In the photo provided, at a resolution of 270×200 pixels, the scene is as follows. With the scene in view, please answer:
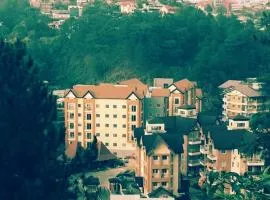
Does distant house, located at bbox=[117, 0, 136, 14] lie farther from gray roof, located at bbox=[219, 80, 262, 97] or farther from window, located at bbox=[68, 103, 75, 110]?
window, located at bbox=[68, 103, 75, 110]

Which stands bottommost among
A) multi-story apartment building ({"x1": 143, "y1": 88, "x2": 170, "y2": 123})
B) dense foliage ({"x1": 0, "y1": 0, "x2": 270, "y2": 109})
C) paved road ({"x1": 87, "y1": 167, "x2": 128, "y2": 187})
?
paved road ({"x1": 87, "y1": 167, "x2": 128, "y2": 187})

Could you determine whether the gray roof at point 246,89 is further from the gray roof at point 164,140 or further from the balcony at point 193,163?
the gray roof at point 164,140

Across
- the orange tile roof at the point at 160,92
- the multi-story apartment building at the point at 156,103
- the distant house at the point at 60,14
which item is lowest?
the multi-story apartment building at the point at 156,103

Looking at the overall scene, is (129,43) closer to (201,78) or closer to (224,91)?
(201,78)

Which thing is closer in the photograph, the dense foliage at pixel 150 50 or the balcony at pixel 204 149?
the balcony at pixel 204 149

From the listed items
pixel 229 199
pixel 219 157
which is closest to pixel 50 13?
pixel 219 157

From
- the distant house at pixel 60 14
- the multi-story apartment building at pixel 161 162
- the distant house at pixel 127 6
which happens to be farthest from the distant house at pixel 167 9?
the multi-story apartment building at pixel 161 162

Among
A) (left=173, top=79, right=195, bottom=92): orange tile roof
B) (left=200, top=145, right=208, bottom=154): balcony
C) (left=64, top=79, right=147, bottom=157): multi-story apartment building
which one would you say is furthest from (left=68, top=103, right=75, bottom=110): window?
(left=200, top=145, right=208, bottom=154): balcony
